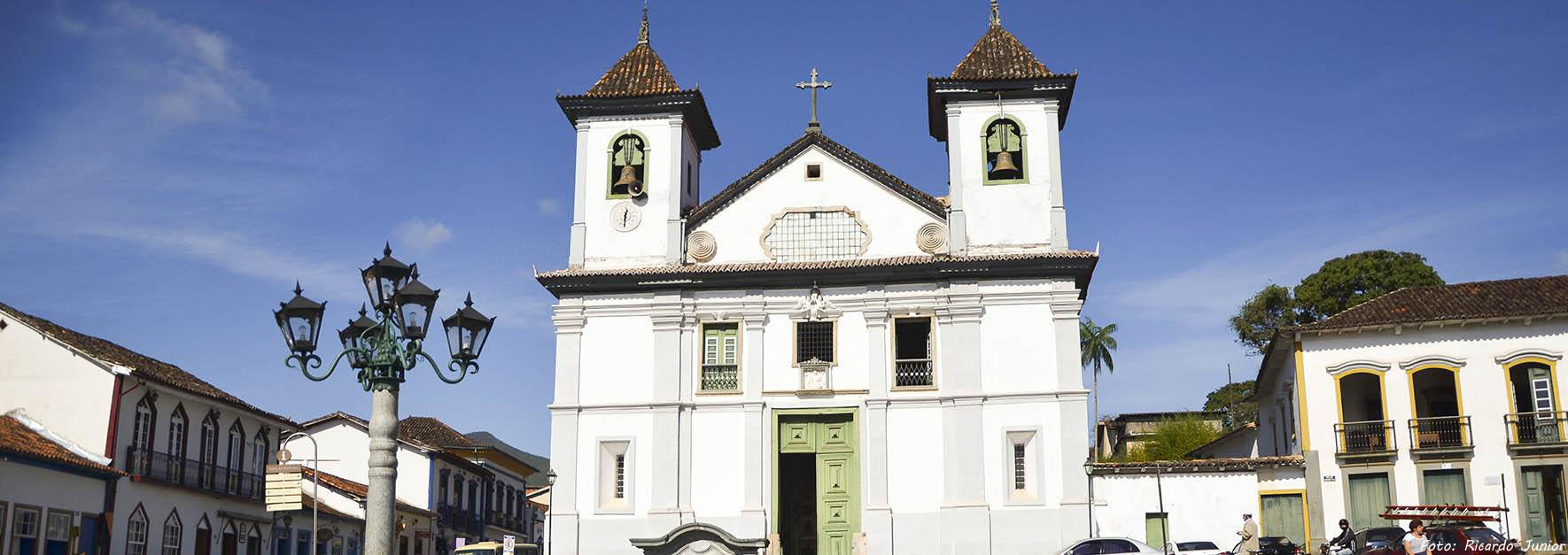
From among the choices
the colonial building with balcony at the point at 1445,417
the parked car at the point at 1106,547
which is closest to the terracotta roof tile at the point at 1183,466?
the colonial building with balcony at the point at 1445,417

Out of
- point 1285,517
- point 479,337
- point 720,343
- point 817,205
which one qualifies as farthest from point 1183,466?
point 479,337

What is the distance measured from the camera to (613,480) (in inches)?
1197

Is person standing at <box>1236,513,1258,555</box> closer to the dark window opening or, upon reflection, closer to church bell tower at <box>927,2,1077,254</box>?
church bell tower at <box>927,2,1077,254</box>

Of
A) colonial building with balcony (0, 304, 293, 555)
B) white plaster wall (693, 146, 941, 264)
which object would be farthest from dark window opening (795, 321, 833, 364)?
colonial building with balcony (0, 304, 293, 555)

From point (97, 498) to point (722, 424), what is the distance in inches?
529

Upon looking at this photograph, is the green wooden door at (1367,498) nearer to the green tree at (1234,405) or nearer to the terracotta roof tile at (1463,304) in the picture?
the terracotta roof tile at (1463,304)

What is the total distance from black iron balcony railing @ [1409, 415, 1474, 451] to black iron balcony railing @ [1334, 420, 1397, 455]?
47 cm

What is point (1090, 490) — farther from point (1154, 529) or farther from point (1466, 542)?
point (1466, 542)

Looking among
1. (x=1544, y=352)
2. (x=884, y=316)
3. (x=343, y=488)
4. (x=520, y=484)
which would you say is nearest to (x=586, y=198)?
(x=884, y=316)

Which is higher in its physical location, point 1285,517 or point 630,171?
point 630,171

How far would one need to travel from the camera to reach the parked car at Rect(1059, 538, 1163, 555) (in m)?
24.3

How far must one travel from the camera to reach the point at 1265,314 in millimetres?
52781

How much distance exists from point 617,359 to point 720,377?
2.33m

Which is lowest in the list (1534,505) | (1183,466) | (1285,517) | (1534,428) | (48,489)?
(1285,517)
